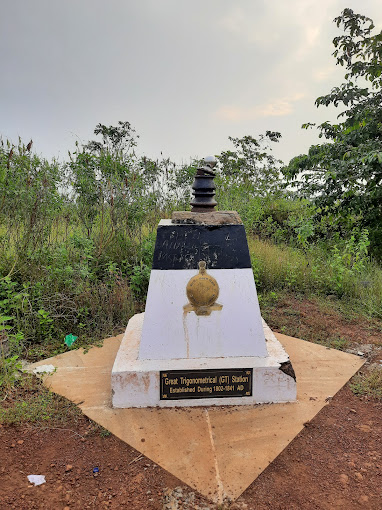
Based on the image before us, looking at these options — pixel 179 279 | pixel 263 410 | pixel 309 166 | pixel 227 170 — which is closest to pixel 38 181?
pixel 179 279

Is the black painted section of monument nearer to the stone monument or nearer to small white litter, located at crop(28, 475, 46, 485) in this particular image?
the stone monument

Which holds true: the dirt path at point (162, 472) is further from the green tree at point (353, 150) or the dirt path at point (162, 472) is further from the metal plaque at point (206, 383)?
the green tree at point (353, 150)

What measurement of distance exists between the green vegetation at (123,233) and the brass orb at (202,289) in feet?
3.70

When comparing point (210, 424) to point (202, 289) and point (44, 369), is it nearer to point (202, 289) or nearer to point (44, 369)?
point (202, 289)

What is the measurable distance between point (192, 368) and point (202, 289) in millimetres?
515

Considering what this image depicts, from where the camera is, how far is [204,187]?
275cm

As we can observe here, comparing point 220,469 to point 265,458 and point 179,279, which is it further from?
point 179,279

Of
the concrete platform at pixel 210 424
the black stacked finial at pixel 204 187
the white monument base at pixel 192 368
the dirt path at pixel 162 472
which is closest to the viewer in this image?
the dirt path at pixel 162 472

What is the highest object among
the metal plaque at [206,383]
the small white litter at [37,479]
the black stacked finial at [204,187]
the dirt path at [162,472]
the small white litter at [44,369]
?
the black stacked finial at [204,187]

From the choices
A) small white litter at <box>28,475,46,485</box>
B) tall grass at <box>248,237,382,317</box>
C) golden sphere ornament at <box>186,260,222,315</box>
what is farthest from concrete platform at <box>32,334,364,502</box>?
tall grass at <box>248,237,382,317</box>

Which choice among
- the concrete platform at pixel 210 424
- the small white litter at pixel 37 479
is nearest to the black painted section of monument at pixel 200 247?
the concrete platform at pixel 210 424

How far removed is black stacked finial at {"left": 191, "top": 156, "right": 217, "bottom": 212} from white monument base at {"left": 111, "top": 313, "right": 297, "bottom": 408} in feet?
3.58

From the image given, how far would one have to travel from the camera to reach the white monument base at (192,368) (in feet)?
7.93

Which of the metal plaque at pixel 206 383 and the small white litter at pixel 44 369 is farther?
the small white litter at pixel 44 369
